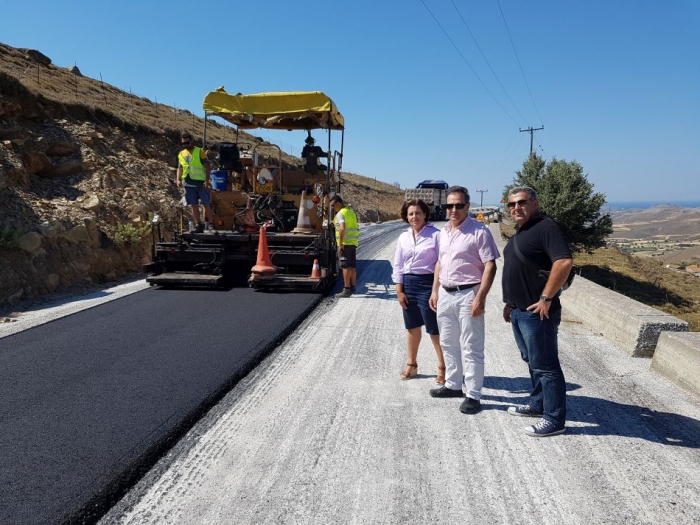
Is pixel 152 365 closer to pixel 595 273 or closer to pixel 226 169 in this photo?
pixel 226 169

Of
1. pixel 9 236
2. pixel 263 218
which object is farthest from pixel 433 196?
pixel 9 236

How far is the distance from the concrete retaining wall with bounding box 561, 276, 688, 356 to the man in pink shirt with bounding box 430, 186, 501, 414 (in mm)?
2287

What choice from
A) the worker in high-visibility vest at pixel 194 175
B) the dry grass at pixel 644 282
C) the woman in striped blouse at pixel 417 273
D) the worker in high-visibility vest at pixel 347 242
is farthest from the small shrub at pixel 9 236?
the dry grass at pixel 644 282

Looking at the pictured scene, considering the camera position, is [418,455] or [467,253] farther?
[467,253]

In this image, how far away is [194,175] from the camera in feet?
26.6

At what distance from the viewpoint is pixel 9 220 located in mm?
8094

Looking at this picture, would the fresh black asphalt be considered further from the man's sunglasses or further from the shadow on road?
the man's sunglasses

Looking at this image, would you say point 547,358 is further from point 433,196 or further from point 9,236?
point 433,196

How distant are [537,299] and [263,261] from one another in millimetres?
5191

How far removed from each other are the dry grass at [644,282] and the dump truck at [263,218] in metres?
11.2

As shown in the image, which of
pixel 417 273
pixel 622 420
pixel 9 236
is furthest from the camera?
pixel 9 236

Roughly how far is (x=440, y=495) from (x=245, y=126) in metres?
8.01

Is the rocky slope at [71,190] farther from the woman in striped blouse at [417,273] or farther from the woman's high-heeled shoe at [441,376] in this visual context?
the woman's high-heeled shoe at [441,376]

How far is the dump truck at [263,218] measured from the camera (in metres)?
7.82
